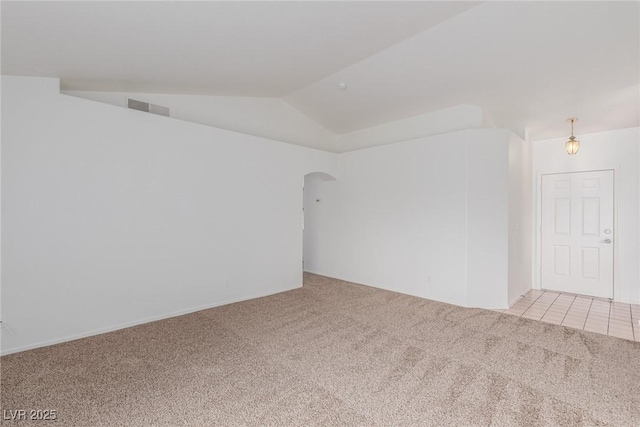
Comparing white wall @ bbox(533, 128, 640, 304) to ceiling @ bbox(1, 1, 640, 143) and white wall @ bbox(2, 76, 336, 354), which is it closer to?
ceiling @ bbox(1, 1, 640, 143)

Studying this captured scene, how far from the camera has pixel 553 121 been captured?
4750 millimetres

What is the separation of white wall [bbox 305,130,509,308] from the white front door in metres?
1.93

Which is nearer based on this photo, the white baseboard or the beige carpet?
the beige carpet

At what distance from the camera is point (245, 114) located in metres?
5.09

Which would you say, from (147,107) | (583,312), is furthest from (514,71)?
(147,107)

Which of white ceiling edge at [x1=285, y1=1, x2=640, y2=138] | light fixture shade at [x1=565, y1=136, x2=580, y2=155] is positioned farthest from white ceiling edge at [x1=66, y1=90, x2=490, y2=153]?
light fixture shade at [x1=565, y1=136, x2=580, y2=155]

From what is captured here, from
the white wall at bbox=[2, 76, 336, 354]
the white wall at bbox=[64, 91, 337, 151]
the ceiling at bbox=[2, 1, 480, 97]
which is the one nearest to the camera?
the ceiling at bbox=[2, 1, 480, 97]

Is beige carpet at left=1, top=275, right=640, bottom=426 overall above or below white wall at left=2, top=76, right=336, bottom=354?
below

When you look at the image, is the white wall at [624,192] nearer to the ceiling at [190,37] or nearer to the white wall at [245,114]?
the ceiling at [190,37]

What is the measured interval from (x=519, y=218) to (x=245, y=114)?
16.3 ft

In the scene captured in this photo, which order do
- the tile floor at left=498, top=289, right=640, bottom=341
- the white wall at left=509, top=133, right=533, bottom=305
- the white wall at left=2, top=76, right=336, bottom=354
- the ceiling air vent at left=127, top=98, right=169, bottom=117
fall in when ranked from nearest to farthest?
the white wall at left=2, top=76, right=336, bottom=354 → the tile floor at left=498, top=289, right=640, bottom=341 → the ceiling air vent at left=127, top=98, right=169, bottom=117 → the white wall at left=509, top=133, right=533, bottom=305

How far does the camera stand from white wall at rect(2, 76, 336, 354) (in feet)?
9.61

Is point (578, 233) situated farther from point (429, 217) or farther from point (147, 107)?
point (147, 107)

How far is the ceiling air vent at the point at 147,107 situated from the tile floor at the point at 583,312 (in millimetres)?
5639
